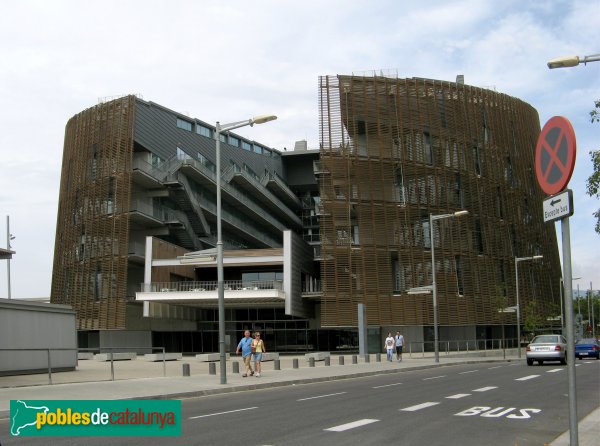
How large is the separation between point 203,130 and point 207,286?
21155mm

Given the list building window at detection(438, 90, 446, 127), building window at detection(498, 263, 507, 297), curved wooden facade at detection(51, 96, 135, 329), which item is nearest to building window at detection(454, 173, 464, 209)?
building window at detection(438, 90, 446, 127)

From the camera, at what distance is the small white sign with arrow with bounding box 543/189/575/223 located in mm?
6074

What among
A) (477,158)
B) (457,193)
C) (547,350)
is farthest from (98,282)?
(547,350)

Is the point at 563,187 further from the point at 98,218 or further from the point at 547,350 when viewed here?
the point at 98,218

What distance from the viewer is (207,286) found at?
5894cm

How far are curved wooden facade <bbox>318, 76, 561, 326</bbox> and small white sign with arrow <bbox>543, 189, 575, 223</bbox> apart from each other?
47.7m

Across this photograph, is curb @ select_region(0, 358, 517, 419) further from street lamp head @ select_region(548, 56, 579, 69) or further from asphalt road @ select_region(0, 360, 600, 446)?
street lamp head @ select_region(548, 56, 579, 69)

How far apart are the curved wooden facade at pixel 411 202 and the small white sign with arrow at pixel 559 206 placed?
157ft

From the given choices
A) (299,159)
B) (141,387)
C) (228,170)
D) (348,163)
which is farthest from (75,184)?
(141,387)

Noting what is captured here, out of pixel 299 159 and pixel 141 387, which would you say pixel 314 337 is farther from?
pixel 141 387

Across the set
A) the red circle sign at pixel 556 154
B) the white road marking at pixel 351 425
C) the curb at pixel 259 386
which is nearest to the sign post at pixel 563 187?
the red circle sign at pixel 556 154

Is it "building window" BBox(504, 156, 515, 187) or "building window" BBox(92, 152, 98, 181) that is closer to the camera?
"building window" BBox(92, 152, 98, 181)

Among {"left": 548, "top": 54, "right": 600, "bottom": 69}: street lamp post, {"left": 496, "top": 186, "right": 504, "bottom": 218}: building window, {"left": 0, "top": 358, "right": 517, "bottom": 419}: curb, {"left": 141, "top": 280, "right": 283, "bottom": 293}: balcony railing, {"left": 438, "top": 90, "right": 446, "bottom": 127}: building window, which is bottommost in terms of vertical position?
{"left": 0, "top": 358, "right": 517, "bottom": 419}: curb

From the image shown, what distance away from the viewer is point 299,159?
92562 millimetres
